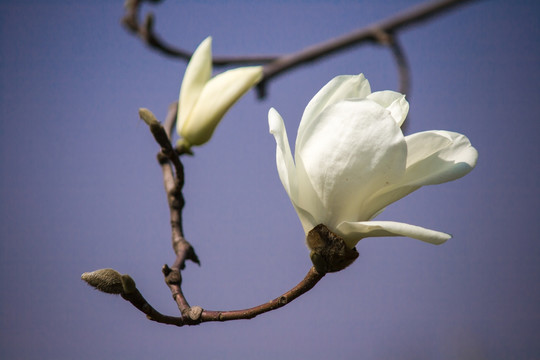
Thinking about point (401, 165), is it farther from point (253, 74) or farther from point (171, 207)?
point (171, 207)

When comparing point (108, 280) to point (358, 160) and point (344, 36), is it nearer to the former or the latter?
point (358, 160)

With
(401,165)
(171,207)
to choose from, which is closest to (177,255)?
(171,207)

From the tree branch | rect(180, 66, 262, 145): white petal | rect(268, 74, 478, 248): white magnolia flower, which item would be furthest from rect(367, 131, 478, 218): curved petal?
the tree branch

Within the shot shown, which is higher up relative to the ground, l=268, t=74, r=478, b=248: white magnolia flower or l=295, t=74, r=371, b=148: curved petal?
l=295, t=74, r=371, b=148: curved petal

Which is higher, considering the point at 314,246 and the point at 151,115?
the point at 151,115

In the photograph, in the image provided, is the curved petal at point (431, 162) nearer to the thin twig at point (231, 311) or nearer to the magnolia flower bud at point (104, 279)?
the thin twig at point (231, 311)

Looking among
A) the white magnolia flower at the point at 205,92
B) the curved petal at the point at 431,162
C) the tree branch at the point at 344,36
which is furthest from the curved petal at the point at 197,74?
the tree branch at the point at 344,36

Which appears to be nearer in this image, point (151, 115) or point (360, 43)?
point (151, 115)

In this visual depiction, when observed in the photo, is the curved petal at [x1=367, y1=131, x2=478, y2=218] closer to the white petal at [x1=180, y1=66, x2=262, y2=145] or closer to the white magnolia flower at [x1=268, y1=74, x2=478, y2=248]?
the white magnolia flower at [x1=268, y1=74, x2=478, y2=248]
